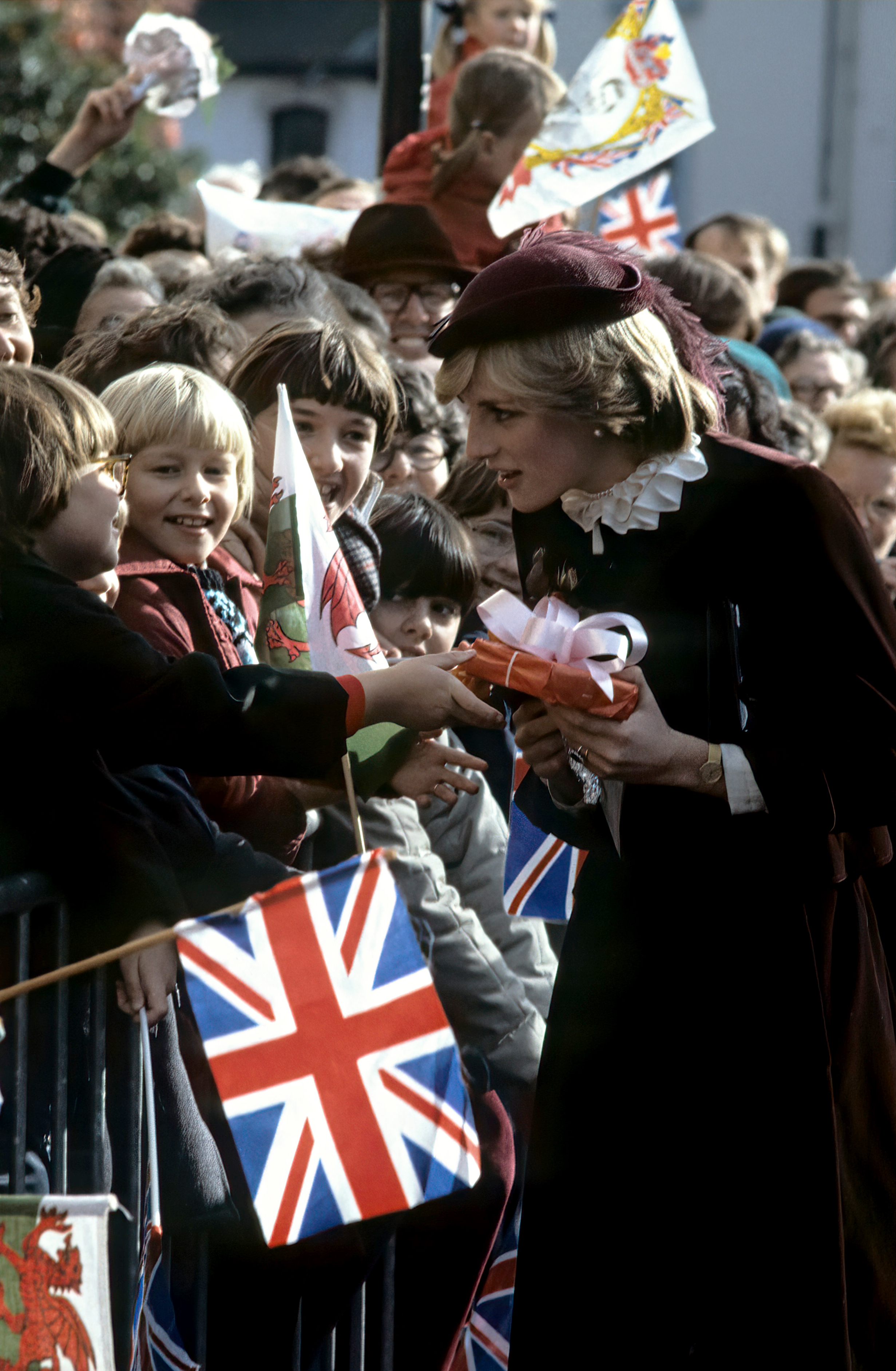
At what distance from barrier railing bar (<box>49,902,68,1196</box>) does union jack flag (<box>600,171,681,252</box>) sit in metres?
6.27

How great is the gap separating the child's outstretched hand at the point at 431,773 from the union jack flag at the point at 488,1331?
106 centimetres

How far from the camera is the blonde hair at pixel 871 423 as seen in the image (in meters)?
5.70

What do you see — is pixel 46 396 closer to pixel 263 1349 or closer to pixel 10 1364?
pixel 10 1364

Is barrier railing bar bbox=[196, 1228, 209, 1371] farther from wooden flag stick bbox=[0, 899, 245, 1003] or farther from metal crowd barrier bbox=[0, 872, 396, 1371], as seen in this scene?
wooden flag stick bbox=[0, 899, 245, 1003]

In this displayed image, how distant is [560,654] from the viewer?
2.67 meters

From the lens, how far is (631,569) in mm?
2891

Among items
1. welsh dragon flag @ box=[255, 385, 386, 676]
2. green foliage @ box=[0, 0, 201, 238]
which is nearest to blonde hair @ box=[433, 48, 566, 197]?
welsh dragon flag @ box=[255, 385, 386, 676]

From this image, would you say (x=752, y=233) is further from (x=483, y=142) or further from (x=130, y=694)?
(x=130, y=694)

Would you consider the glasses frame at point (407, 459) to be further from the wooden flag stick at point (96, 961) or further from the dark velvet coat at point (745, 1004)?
the wooden flag stick at point (96, 961)

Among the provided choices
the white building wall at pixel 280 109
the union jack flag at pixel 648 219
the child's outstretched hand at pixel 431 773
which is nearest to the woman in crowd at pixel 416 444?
the child's outstretched hand at pixel 431 773

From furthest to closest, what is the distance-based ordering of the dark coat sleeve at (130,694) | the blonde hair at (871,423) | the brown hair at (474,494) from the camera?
the blonde hair at (871,423), the brown hair at (474,494), the dark coat sleeve at (130,694)

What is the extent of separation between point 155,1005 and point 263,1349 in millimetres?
748

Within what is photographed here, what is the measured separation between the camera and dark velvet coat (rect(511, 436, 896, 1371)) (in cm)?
275

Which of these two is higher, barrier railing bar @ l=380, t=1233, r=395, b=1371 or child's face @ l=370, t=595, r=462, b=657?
child's face @ l=370, t=595, r=462, b=657
